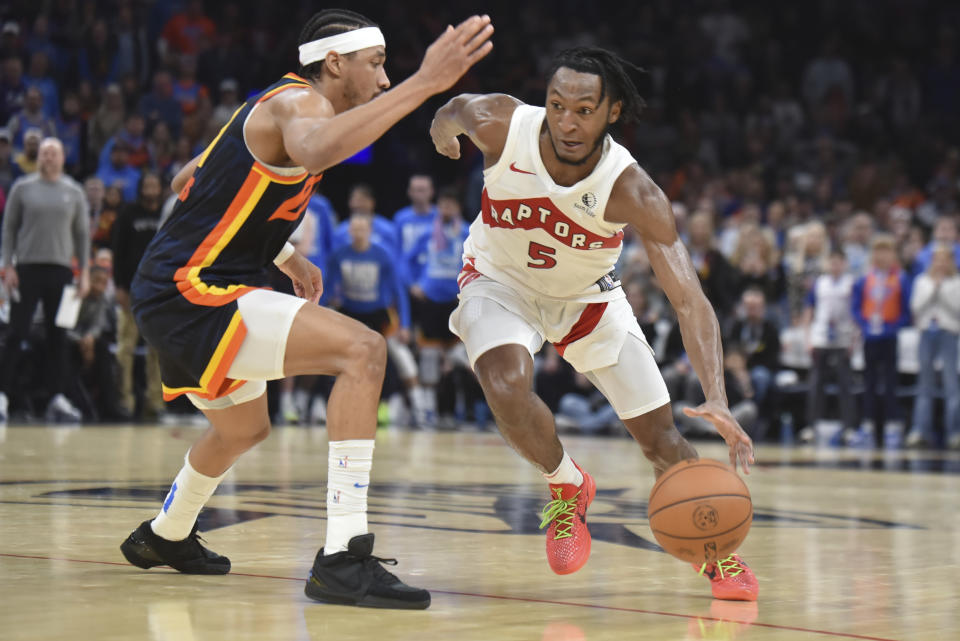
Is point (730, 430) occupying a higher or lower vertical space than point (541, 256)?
lower

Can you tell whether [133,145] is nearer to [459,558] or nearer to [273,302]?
[459,558]

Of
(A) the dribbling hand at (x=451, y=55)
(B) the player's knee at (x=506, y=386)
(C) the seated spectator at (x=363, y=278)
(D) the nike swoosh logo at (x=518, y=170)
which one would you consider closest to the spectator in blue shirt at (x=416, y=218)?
(C) the seated spectator at (x=363, y=278)

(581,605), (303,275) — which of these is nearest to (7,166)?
(303,275)

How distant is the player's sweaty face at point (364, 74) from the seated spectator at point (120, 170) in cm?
974

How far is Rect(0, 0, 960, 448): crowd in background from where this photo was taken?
40.9 ft

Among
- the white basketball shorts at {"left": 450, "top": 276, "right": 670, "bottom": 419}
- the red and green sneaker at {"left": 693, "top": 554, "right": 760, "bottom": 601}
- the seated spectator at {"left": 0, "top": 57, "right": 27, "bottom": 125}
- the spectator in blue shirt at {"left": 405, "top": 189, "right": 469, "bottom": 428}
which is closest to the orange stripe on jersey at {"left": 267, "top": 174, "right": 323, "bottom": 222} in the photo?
the white basketball shorts at {"left": 450, "top": 276, "right": 670, "bottom": 419}

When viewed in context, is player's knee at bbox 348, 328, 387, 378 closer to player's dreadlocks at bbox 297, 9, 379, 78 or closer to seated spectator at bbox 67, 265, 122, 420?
player's dreadlocks at bbox 297, 9, 379, 78

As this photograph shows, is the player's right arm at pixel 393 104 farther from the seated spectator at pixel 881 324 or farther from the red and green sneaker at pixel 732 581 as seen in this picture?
the seated spectator at pixel 881 324

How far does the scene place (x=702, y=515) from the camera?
13.6 ft

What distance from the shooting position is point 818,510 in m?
7.09

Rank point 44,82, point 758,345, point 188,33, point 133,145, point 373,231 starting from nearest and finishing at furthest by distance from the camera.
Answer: point 758,345, point 373,231, point 133,145, point 44,82, point 188,33

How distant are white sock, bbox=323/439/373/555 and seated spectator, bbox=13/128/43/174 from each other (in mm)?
9202

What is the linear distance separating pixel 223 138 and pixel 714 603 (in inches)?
86.7

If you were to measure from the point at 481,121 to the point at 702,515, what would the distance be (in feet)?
5.72
